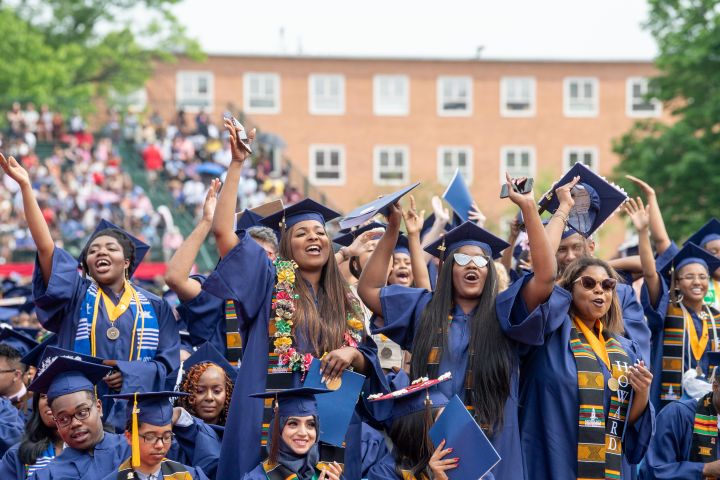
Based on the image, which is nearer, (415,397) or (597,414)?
(415,397)

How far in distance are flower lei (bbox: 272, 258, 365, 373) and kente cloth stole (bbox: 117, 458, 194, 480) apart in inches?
28.9

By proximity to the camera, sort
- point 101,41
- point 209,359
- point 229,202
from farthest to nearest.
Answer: point 101,41, point 209,359, point 229,202

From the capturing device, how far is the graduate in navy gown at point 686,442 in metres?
7.28

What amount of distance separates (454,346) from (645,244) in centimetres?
274

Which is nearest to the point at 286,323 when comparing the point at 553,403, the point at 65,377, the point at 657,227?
the point at 65,377

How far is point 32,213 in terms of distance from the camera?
7160mm

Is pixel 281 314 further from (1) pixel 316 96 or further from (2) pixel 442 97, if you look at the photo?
(2) pixel 442 97

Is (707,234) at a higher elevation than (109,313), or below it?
higher

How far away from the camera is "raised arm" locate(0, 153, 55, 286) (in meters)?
7.10

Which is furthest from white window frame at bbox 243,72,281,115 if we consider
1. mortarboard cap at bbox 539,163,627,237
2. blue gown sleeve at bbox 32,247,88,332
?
mortarboard cap at bbox 539,163,627,237

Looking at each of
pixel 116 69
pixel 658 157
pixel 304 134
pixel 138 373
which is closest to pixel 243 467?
pixel 138 373

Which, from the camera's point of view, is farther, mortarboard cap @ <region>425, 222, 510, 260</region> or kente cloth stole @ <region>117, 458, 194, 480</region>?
mortarboard cap @ <region>425, 222, 510, 260</region>

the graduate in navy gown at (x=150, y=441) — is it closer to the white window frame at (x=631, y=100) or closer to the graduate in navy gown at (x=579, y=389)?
the graduate in navy gown at (x=579, y=389)

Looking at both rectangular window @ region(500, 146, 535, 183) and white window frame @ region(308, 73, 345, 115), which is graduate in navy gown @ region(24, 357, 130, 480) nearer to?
white window frame @ region(308, 73, 345, 115)
